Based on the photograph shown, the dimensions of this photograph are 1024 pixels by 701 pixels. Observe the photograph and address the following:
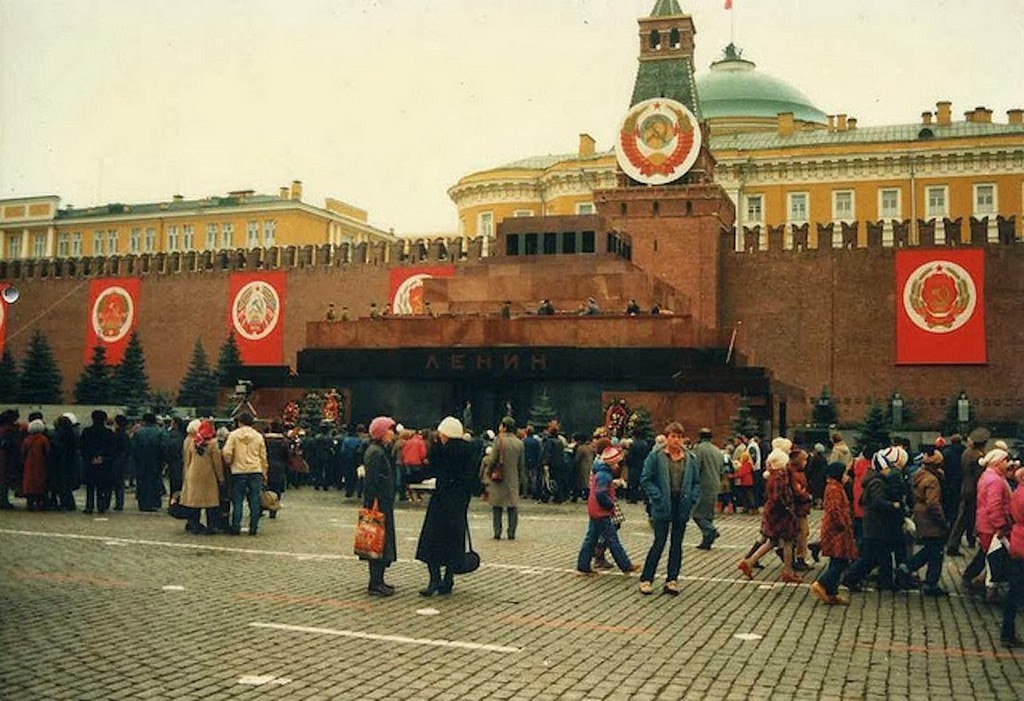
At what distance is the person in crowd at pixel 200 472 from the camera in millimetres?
12617

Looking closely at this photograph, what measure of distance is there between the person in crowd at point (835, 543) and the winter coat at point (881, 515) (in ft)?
0.63

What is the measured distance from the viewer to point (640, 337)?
23875 mm

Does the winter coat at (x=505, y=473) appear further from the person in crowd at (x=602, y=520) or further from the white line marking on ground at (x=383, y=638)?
the white line marking on ground at (x=383, y=638)

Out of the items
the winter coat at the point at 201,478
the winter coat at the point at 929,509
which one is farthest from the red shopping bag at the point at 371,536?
the winter coat at the point at 929,509

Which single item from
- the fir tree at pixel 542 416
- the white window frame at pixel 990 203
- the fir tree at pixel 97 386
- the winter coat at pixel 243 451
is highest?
the white window frame at pixel 990 203

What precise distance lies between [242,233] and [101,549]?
52.7 metres

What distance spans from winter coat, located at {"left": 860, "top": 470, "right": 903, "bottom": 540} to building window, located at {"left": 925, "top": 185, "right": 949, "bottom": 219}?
4455 centimetres

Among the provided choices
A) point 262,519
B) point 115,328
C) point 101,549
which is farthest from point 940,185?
A: point 101,549

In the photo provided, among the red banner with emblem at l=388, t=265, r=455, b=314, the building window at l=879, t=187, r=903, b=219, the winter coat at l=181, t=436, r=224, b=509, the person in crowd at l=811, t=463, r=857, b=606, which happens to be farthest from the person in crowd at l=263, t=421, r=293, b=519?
the building window at l=879, t=187, r=903, b=219

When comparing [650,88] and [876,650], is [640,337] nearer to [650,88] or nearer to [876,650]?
[876,650]

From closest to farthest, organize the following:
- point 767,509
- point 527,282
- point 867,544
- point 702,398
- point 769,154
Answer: point 867,544 → point 767,509 → point 702,398 → point 527,282 → point 769,154

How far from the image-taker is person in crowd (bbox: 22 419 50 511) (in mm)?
14859

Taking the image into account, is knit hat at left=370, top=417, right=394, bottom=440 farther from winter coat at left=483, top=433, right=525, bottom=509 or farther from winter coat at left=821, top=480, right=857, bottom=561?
winter coat at left=821, top=480, right=857, bottom=561

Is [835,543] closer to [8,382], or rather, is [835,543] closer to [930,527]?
[930,527]
